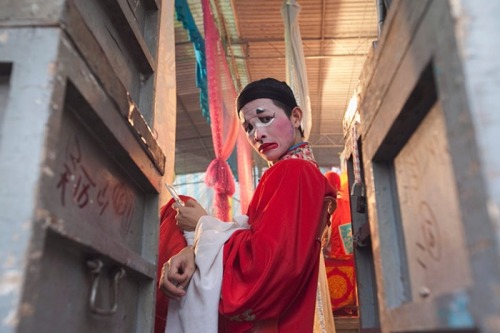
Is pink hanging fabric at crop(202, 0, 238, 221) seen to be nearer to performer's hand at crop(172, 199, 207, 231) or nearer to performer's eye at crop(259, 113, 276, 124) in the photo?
performer's eye at crop(259, 113, 276, 124)

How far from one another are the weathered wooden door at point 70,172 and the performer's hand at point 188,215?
523 millimetres

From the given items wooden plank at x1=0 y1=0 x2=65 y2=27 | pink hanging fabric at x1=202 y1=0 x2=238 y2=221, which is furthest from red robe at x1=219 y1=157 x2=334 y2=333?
pink hanging fabric at x1=202 y1=0 x2=238 y2=221

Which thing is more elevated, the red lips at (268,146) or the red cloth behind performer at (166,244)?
the red lips at (268,146)

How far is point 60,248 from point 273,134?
A: 4.29ft

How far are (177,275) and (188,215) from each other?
0.40m

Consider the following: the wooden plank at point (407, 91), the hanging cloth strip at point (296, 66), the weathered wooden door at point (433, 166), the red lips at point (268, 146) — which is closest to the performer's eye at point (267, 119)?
the red lips at point (268, 146)

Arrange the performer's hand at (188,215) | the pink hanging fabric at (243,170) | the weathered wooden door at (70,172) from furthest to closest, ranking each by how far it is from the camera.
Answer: the pink hanging fabric at (243,170), the performer's hand at (188,215), the weathered wooden door at (70,172)

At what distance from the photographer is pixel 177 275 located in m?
1.46

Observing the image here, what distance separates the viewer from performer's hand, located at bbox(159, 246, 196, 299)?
1.45 metres

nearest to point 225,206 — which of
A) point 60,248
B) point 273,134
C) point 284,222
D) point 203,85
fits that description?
point 203,85

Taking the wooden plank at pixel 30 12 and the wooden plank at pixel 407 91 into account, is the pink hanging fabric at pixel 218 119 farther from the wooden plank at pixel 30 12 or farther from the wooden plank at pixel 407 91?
the wooden plank at pixel 30 12

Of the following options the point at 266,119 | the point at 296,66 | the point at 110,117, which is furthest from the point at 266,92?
the point at 296,66

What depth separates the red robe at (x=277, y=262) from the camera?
1.44 metres

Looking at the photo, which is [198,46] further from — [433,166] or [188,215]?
[433,166]
